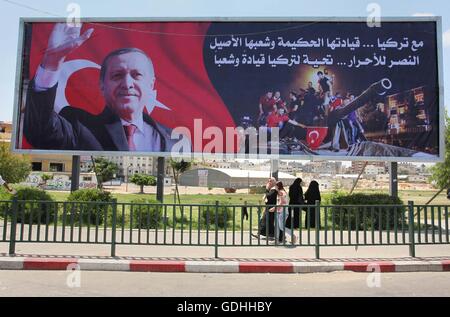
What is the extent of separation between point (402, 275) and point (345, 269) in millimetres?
919

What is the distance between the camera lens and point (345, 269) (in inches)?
297

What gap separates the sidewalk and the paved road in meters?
0.23

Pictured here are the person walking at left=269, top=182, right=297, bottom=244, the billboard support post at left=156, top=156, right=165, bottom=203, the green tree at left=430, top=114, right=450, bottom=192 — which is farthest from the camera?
the green tree at left=430, top=114, right=450, bottom=192

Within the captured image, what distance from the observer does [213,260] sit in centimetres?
777

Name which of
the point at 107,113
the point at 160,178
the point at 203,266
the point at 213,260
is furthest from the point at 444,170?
the point at 203,266

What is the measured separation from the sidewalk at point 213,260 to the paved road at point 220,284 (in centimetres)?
23

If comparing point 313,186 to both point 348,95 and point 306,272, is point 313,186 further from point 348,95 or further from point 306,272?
point 306,272

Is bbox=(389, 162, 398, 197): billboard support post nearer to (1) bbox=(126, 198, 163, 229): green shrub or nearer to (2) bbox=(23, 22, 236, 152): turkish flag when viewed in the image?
(2) bbox=(23, 22, 236, 152): turkish flag

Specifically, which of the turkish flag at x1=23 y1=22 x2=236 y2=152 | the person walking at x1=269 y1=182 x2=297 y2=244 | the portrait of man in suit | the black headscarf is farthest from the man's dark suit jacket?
the person walking at x1=269 y1=182 x2=297 y2=244

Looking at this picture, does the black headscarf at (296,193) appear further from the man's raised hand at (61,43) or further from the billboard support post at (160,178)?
the man's raised hand at (61,43)

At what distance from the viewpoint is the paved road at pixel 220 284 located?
5.79 m

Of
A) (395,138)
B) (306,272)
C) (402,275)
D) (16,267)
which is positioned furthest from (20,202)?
(395,138)

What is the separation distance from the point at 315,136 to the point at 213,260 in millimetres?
7724

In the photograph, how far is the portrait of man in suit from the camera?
572 inches
